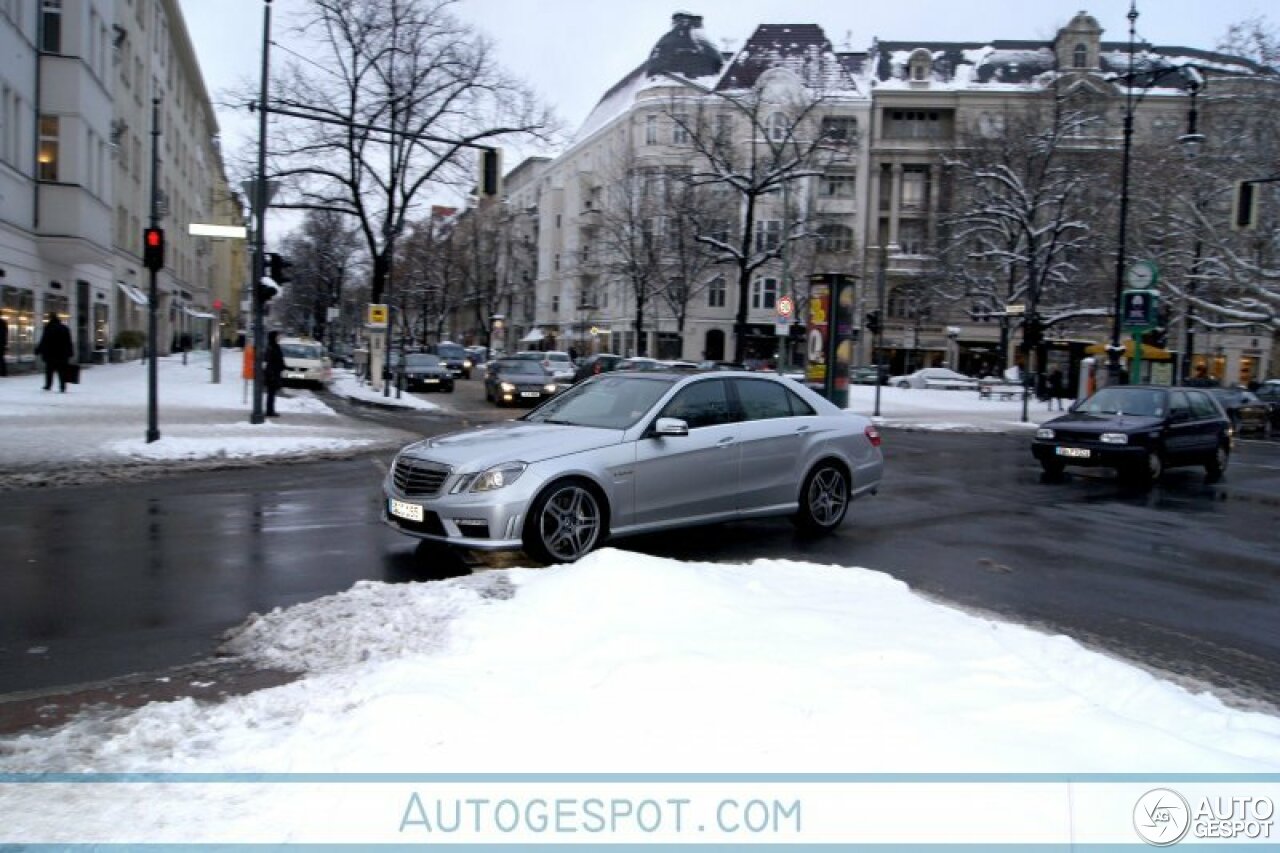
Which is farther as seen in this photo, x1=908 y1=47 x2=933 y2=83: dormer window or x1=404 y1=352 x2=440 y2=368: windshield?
x1=908 y1=47 x2=933 y2=83: dormer window

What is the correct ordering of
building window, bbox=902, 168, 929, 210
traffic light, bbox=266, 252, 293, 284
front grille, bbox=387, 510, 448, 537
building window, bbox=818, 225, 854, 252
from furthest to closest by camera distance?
building window, bbox=902, 168, 929, 210
building window, bbox=818, 225, 854, 252
traffic light, bbox=266, 252, 293, 284
front grille, bbox=387, 510, 448, 537

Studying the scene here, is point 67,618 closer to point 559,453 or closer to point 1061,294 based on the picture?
point 559,453

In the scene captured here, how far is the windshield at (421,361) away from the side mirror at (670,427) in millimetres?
30924

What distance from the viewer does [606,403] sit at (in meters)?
8.81

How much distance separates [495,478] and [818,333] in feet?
73.3

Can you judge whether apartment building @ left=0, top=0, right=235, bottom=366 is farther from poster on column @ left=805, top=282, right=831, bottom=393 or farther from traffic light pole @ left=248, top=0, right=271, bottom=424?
poster on column @ left=805, top=282, right=831, bottom=393

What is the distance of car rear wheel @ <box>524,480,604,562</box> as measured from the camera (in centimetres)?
747

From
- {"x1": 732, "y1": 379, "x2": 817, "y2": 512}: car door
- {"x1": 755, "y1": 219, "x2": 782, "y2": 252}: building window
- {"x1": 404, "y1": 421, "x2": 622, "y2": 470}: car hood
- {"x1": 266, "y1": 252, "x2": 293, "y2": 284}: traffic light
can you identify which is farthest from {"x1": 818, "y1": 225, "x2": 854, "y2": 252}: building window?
{"x1": 404, "y1": 421, "x2": 622, "y2": 470}: car hood

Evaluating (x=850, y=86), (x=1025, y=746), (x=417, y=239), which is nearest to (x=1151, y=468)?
(x=1025, y=746)

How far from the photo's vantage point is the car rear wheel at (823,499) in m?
9.63

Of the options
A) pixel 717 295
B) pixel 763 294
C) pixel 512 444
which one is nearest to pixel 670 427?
pixel 512 444

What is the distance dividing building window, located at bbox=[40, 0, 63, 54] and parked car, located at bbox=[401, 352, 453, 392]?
14.6 m

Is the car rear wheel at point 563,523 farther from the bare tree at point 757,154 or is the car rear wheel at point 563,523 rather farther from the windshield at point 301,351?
the windshield at point 301,351

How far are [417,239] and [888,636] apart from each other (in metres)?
71.8
